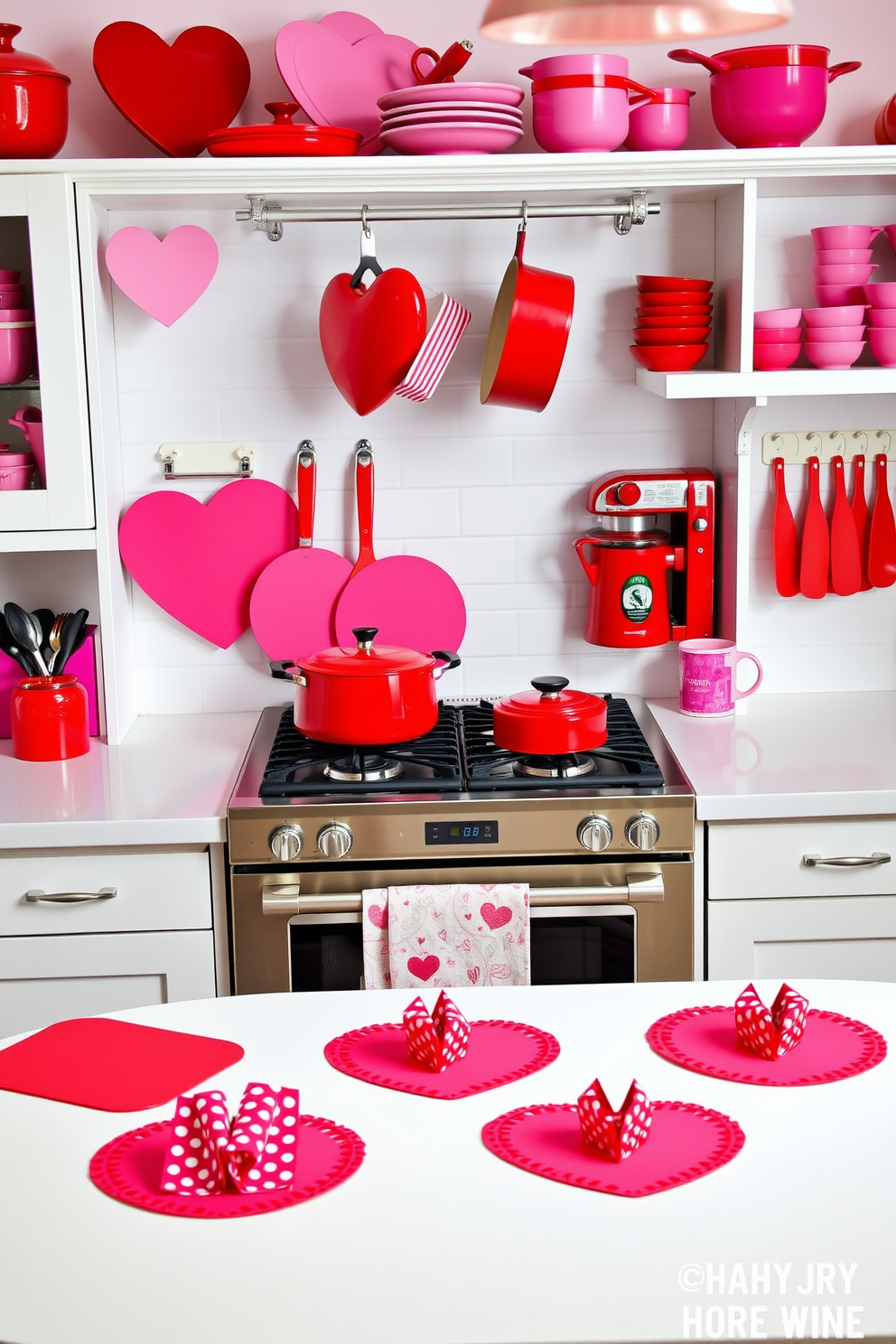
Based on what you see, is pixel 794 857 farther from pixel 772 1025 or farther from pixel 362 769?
pixel 772 1025

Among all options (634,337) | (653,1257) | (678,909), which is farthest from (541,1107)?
(634,337)

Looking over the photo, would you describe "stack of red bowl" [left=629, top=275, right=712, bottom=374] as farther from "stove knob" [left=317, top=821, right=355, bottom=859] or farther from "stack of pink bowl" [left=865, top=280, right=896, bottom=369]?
"stove knob" [left=317, top=821, right=355, bottom=859]

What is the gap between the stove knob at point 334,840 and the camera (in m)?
2.26

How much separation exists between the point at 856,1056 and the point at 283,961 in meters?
1.13

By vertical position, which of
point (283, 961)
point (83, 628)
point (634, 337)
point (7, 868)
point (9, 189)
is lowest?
point (283, 961)

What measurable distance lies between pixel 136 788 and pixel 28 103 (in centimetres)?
123

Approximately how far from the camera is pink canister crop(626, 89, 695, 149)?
2.48 m

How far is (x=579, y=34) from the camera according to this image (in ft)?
4.11

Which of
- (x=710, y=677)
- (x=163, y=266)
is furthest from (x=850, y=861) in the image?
(x=163, y=266)

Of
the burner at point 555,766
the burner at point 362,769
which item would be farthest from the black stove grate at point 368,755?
the burner at point 555,766

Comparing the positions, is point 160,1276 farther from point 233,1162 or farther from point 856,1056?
point 856,1056

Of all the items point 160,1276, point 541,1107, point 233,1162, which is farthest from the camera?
point 541,1107

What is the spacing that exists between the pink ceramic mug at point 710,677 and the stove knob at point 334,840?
0.86 m

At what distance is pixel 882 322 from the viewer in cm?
255
